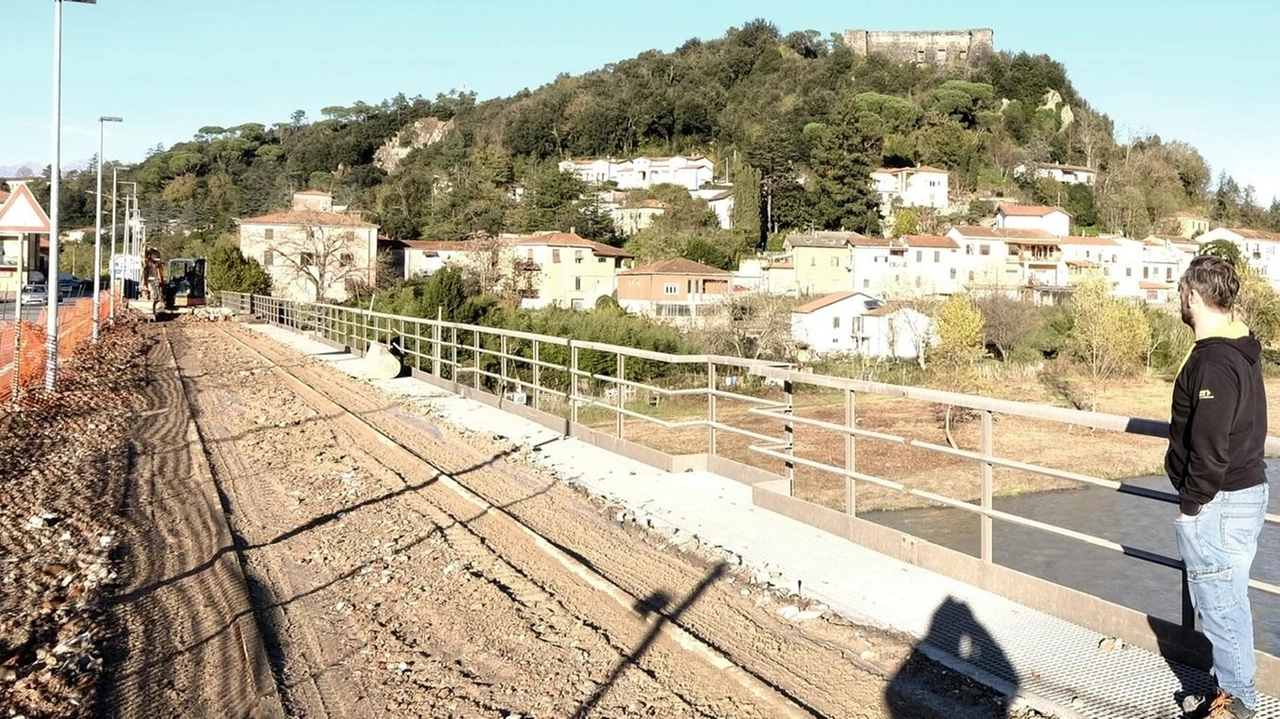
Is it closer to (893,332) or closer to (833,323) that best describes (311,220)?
(833,323)

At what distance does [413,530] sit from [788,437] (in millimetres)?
3201

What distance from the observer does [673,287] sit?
7231cm

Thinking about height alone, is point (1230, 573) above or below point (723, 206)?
below

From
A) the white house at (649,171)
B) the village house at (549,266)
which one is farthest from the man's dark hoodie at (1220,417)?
the white house at (649,171)

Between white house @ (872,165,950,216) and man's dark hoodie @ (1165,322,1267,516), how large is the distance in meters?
113

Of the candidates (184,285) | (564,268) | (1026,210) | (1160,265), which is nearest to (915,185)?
(1026,210)

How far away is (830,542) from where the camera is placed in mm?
7570

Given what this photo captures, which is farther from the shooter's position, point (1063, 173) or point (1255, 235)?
point (1063, 173)

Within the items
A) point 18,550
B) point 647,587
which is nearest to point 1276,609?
point 647,587

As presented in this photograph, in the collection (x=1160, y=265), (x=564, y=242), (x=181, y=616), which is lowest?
(x=181, y=616)

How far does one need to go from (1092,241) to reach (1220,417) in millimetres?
98831

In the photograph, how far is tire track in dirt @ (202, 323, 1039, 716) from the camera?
15.4ft

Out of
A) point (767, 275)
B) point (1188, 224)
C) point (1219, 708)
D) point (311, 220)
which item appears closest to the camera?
point (1219, 708)

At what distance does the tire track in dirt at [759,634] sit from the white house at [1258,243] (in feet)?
354
